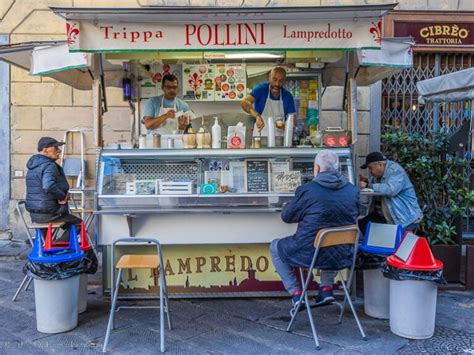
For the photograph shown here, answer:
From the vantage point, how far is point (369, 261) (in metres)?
4.37

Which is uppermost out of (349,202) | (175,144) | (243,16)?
(243,16)

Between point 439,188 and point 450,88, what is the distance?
1117 millimetres

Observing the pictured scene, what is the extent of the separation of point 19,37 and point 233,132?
168 inches

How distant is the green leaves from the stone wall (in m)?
1.83

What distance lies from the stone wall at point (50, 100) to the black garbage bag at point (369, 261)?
331 centimetres

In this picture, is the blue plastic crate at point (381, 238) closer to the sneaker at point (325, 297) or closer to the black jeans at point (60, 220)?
the sneaker at point (325, 297)

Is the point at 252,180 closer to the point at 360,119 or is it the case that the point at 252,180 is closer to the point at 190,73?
the point at 190,73

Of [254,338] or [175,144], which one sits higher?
[175,144]

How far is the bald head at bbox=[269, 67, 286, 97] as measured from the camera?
5.62 meters

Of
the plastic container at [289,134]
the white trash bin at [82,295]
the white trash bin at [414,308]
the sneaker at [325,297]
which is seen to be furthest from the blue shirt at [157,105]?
the white trash bin at [414,308]

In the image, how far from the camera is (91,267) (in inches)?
170

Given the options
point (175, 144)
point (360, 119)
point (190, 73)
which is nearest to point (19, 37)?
point (190, 73)

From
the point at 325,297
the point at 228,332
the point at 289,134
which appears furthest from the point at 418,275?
the point at 289,134

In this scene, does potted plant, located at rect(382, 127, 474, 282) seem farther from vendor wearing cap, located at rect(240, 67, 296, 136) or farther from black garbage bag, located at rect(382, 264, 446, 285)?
black garbage bag, located at rect(382, 264, 446, 285)
